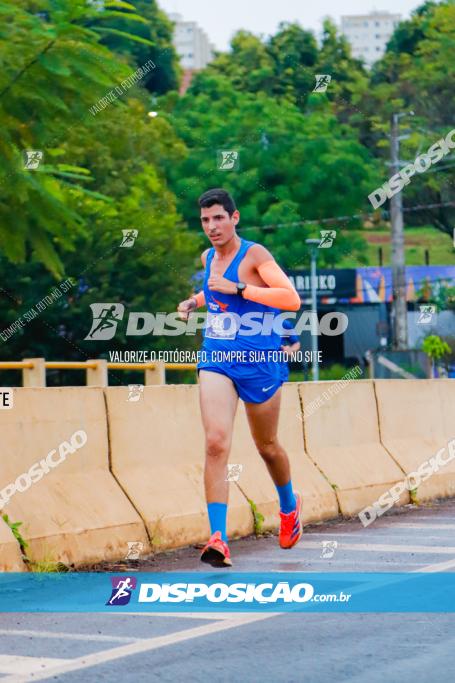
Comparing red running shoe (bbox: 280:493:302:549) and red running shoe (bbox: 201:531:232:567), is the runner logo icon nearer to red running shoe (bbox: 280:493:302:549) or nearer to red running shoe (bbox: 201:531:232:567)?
red running shoe (bbox: 201:531:232:567)

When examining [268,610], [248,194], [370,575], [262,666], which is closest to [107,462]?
[370,575]

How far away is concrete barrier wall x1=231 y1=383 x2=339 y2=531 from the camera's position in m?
12.2

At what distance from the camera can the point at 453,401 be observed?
56.2ft

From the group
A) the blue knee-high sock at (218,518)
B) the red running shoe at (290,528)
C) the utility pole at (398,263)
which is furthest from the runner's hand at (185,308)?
the utility pole at (398,263)

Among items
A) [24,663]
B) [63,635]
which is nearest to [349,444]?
[63,635]

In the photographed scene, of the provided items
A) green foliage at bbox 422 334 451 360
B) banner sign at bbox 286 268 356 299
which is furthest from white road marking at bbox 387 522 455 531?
banner sign at bbox 286 268 356 299

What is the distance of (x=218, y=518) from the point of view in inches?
343

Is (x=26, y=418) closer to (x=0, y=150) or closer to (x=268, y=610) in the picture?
(x=268, y=610)

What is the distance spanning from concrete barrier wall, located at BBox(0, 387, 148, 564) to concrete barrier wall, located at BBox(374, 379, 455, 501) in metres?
5.04

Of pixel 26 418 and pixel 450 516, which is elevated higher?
pixel 26 418

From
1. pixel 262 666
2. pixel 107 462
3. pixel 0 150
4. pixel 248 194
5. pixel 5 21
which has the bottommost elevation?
pixel 262 666

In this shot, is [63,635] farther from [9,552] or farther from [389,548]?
[389,548]

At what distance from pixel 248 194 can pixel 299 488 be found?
2633 inches

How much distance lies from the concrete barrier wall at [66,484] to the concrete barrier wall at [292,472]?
1826 mm
